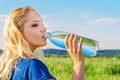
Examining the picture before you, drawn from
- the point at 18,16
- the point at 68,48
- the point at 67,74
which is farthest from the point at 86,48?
Answer: the point at 67,74

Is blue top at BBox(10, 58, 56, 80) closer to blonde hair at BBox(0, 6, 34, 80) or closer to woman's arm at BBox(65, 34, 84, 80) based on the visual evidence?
blonde hair at BBox(0, 6, 34, 80)

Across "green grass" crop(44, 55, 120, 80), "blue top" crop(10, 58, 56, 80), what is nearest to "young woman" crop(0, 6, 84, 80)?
"blue top" crop(10, 58, 56, 80)

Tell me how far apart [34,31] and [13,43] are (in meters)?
0.12

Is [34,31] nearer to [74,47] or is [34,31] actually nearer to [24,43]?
[24,43]

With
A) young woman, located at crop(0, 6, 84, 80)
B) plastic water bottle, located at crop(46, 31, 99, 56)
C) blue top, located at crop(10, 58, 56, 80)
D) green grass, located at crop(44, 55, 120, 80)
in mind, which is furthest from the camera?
green grass, located at crop(44, 55, 120, 80)

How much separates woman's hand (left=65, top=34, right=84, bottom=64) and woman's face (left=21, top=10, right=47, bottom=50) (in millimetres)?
117

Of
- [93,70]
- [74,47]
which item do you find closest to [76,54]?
[74,47]

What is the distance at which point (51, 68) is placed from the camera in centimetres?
715

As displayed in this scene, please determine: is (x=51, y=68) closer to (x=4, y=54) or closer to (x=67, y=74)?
(x=67, y=74)

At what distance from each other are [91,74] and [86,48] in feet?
14.3

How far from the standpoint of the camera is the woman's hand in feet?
7.66

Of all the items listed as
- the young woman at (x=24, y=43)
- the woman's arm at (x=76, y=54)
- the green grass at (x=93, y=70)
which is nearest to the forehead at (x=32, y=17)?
the young woman at (x=24, y=43)

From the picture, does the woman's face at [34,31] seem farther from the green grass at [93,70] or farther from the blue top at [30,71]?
the green grass at [93,70]

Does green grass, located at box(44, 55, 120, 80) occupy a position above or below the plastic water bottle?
below
